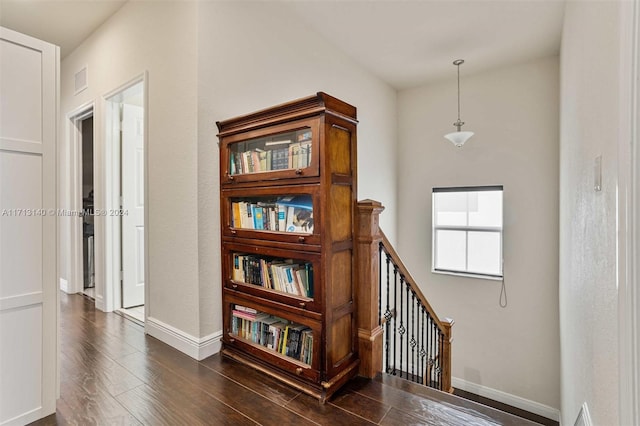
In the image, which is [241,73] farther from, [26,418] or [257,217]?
[26,418]

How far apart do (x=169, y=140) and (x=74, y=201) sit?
2.30 metres

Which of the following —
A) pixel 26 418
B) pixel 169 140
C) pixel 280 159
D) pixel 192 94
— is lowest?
pixel 26 418

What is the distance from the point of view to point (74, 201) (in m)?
3.93

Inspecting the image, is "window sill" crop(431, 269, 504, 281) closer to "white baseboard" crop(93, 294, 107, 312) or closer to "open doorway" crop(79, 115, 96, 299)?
"white baseboard" crop(93, 294, 107, 312)

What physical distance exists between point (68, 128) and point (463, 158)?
17.4 ft

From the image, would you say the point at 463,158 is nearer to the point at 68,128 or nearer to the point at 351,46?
the point at 351,46

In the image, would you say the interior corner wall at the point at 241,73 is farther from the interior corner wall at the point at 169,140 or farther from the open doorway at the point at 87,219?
the open doorway at the point at 87,219

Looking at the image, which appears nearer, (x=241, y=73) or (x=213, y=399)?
(x=213, y=399)

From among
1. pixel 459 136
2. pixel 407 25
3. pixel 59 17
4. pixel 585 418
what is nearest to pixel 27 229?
pixel 585 418

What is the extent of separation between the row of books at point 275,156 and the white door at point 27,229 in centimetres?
106

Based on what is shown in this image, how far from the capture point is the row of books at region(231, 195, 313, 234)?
201 cm

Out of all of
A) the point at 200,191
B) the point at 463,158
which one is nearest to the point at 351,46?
the point at 463,158

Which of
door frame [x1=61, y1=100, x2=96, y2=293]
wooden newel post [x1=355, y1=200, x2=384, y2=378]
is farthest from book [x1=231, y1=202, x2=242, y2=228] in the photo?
door frame [x1=61, y1=100, x2=96, y2=293]

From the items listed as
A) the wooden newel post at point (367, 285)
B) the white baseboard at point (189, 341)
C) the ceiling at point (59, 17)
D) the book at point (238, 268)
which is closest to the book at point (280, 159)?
the wooden newel post at point (367, 285)
